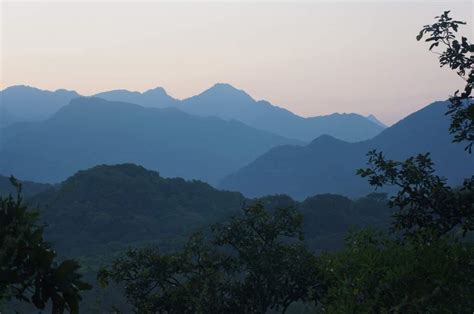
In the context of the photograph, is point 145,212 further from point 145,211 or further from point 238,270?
point 238,270

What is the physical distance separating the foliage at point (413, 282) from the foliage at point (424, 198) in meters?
0.90

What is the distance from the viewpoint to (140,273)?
17.9 metres

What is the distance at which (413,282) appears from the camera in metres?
11.5

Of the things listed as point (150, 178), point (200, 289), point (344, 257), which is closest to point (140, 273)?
point (200, 289)

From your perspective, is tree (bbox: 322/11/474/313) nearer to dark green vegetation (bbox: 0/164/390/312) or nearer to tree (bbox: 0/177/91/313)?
tree (bbox: 0/177/91/313)

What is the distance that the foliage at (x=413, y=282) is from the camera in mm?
10984

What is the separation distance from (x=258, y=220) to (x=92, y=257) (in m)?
101

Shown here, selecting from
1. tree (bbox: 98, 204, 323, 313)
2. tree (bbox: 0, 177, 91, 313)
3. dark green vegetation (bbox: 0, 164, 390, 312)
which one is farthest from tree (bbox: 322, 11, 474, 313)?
dark green vegetation (bbox: 0, 164, 390, 312)

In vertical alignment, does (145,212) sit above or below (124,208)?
below

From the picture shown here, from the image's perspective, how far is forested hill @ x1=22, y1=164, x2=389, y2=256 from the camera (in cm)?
13396

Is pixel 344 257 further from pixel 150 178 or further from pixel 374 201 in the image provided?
pixel 150 178

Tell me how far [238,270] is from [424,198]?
6833mm

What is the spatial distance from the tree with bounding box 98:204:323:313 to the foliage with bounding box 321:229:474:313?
198 inches

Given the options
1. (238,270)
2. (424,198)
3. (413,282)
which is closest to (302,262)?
(238,270)
